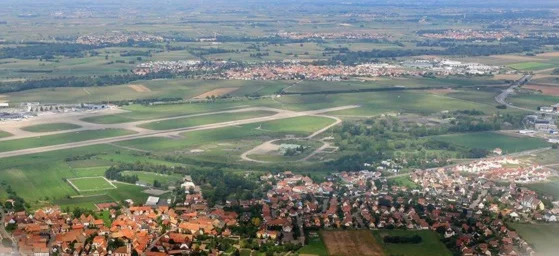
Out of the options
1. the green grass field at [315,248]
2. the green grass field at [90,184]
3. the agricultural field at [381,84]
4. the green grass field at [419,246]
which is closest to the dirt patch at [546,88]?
the agricultural field at [381,84]

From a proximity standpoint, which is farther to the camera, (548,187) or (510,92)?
(510,92)

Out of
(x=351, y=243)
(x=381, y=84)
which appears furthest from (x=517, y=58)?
(x=351, y=243)

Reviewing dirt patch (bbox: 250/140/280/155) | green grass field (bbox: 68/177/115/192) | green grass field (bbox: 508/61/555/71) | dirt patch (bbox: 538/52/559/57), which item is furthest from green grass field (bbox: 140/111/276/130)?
dirt patch (bbox: 538/52/559/57)

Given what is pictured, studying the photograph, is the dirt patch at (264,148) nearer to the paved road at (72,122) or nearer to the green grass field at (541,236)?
the paved road at (72,122)

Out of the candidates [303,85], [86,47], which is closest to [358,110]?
[303,85]

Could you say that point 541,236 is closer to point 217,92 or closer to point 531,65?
point 217,92

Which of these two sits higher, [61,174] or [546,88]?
[61,174]
